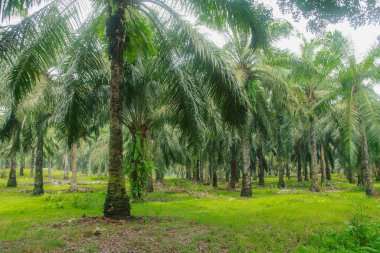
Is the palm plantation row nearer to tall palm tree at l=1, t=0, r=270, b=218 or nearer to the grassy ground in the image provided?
tall palm tree at l=1, t=0, r=270, b=218

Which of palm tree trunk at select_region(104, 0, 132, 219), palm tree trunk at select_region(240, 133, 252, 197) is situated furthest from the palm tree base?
palm tree trunk at select_region(240, 133, 252, 197)

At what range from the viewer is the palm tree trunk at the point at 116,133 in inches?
432

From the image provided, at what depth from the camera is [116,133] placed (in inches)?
445

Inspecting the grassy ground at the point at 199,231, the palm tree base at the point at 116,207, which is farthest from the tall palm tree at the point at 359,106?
the palm tree base at the point at 116,207

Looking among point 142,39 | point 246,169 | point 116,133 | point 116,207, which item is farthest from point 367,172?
point 142,39

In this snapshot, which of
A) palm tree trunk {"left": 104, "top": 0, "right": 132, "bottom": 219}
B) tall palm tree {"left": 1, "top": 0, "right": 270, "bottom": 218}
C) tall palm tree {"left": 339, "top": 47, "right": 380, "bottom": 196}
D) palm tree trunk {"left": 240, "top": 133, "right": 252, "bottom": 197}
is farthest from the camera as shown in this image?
palm tree trunk {"left": 240, "top": 133, "right": 252, "bottom": 197}

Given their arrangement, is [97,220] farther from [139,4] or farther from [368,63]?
[368,63]

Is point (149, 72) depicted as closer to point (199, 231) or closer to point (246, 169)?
point (199, 231)

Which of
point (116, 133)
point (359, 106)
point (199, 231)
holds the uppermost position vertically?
point (359, 106)

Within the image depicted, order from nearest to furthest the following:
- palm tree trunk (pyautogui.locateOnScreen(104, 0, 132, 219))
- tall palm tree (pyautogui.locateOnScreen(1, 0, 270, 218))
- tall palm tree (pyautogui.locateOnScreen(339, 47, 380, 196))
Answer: tall palm tree (pyautogui.locateOnScreen(1, 0, 270, 218)), palm tree trunk (pyautogui.locateOnScreen(104, 0, 132, 219)), tall palm tree (pyautogui.locateOnScreen(339, 47, 380, 196))

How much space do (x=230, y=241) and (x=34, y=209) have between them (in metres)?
10.8

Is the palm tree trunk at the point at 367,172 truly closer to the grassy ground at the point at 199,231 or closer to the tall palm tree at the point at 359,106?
the tall palm tree at the point at 359,106

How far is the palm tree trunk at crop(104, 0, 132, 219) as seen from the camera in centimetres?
1098

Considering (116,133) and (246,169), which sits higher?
(116,133)
